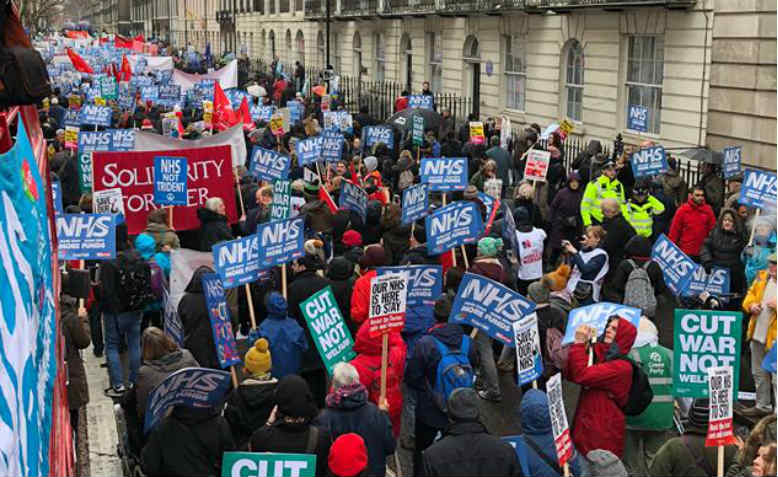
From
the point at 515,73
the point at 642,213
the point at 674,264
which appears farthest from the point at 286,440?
the point at 515,73

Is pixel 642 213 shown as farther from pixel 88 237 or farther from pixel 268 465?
pixel 268 465

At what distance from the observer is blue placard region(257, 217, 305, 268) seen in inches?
383

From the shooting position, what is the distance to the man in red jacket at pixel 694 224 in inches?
508

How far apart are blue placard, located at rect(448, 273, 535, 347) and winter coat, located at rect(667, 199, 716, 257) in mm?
5513

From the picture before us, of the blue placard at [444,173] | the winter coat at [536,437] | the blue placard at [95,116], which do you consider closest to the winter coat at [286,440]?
the winter coat at [536,437]

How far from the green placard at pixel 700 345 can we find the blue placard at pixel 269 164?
8835 millimetres

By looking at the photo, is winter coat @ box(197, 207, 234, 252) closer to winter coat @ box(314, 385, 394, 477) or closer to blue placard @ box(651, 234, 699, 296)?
blue placard @ box(651, 234, 699, 296)

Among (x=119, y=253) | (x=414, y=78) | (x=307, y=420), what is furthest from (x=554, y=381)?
(x=414, y=78)

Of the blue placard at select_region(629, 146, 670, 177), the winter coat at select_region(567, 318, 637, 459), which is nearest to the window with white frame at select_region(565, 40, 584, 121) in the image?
the blue placard at select_region(629, 146, 670, 177)

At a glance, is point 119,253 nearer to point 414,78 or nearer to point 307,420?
point 307,420

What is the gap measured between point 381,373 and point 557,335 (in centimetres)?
133

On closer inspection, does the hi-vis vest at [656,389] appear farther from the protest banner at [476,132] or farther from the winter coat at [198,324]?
the protest banner at [476,132]

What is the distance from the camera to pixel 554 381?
6.08m

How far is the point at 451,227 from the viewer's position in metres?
10.7
